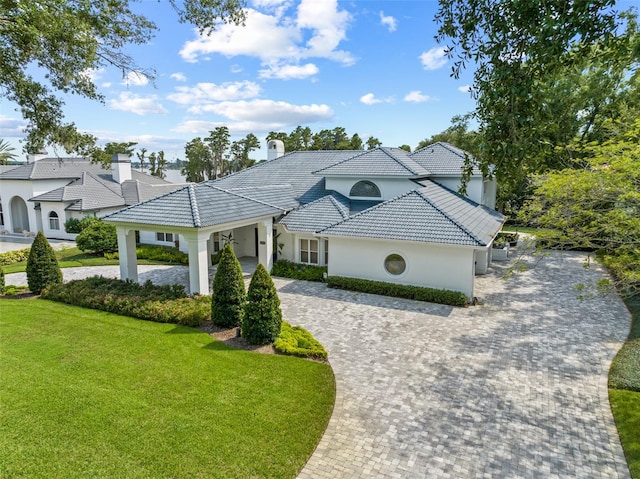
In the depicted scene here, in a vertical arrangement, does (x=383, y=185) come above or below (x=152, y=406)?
above

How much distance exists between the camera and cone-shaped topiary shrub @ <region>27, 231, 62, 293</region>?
18.5 metres

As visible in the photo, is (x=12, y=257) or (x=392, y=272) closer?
(x=392, y=272)

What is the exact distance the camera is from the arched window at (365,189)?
24705 millimetres

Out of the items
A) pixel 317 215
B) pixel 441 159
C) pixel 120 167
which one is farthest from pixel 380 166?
pixel 120 167

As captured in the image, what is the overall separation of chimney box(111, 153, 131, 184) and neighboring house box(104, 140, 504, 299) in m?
17.9

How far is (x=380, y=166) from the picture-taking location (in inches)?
979

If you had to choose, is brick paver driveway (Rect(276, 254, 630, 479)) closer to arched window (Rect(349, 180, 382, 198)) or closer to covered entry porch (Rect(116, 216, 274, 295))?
covered entry porch (Rect(116, 216, 274, 295))

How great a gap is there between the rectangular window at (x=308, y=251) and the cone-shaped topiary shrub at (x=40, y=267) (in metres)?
12.1

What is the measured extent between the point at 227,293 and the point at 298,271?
26.2ft

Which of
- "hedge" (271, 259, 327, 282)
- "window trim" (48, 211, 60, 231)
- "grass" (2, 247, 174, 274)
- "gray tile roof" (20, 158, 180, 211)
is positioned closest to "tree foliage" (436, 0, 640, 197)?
"hedge" (271, 259, 327, 282)

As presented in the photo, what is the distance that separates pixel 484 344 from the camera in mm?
13672

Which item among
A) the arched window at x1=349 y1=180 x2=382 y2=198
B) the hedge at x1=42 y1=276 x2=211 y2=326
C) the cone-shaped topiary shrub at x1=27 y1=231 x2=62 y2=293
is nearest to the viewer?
the hedge at x1=42 y1=276 x2=211 y2=326

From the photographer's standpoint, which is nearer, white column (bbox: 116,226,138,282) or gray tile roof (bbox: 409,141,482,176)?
white column (bbox: 116,226,138,282)

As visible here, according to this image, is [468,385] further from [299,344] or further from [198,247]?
[198,247]
